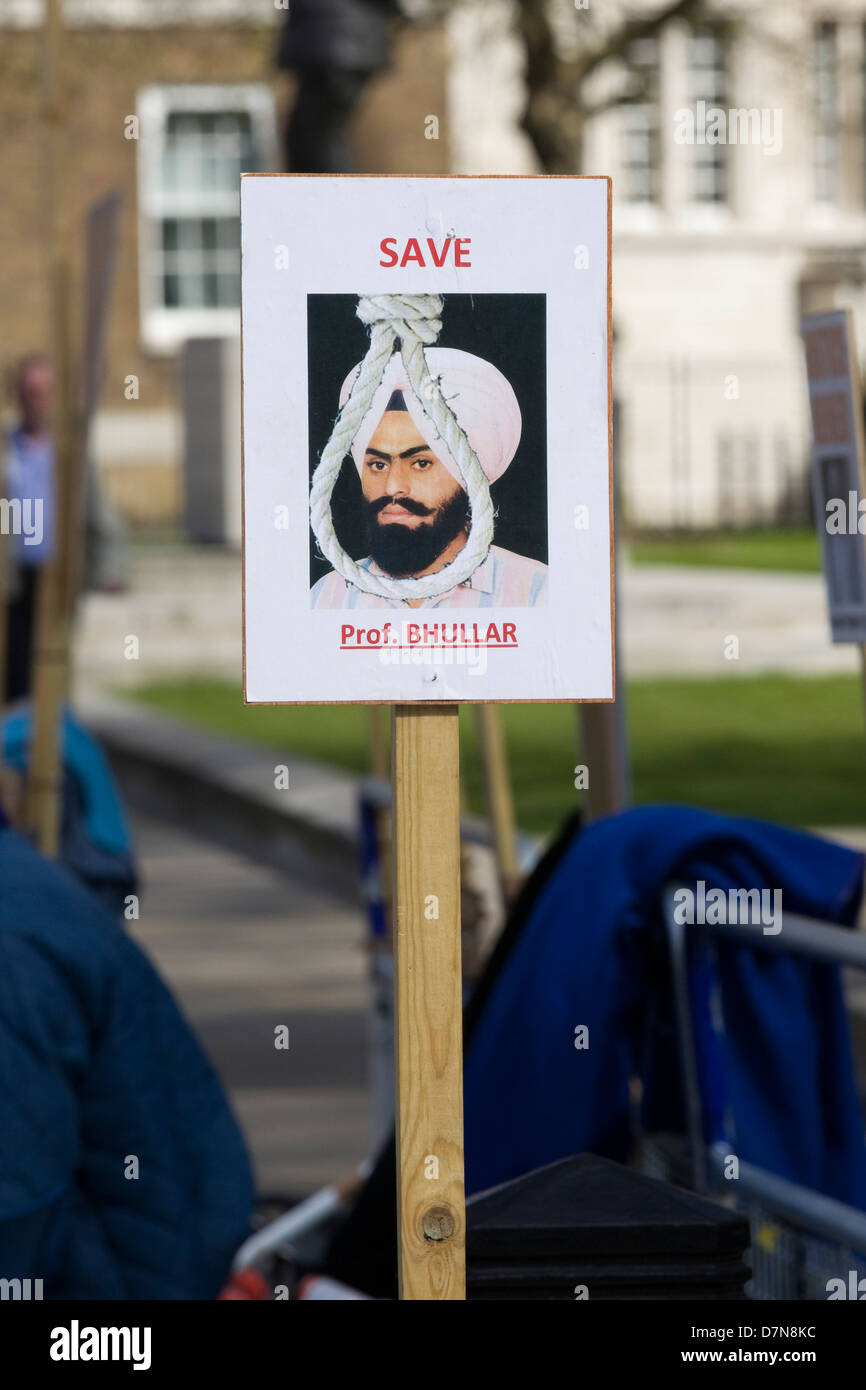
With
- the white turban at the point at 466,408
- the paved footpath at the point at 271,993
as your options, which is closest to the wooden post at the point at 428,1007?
the white turban at the point at 466,408

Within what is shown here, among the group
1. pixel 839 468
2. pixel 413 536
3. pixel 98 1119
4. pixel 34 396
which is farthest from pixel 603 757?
pixel 34 396

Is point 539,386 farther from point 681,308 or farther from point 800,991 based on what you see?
point 681,308

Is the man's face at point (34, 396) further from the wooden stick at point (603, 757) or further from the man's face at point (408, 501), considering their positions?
the man's face at point (408, 501)

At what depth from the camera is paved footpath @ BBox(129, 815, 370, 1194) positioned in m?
5.42

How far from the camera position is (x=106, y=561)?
9.77 meters

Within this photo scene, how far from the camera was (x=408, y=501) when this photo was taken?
2.37 metres

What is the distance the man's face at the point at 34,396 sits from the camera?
360 inches

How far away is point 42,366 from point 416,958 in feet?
23.8

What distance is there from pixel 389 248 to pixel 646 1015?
1462mm

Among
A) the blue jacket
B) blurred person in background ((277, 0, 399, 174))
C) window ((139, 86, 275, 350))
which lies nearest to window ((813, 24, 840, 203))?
window ((139, 86, 275, 350))

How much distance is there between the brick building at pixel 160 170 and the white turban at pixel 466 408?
23.0 meters

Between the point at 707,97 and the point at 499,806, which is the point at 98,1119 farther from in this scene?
the point at 707,97

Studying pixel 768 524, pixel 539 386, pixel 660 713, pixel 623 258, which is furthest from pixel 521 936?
pixel 623 258

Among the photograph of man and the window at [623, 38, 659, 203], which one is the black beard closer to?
the photograph of man
